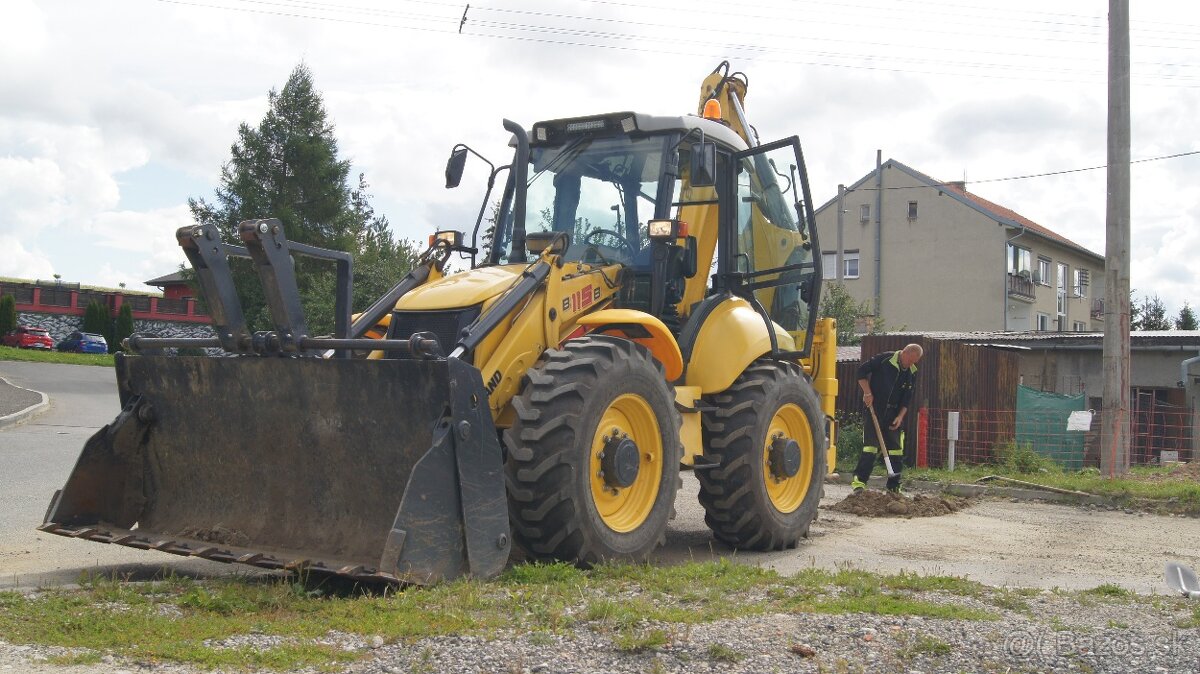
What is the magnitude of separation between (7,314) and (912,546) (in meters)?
54.7

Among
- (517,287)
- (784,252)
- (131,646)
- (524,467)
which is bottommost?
(131,646)

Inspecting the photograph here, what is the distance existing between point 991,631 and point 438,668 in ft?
8.55

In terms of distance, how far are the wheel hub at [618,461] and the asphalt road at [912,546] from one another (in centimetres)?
121

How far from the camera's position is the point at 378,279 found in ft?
84.0

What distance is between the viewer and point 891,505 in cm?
1117

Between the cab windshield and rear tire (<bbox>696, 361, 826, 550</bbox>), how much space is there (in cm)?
128

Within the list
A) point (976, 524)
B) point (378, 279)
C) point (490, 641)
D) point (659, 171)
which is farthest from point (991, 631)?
point (378, 279)

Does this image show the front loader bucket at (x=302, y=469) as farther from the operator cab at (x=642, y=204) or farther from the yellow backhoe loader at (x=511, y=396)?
the operator cab at (x=642, y=204)

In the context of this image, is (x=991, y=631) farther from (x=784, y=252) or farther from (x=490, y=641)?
(x=784, y=252)

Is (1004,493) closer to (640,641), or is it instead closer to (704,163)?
(704,163)

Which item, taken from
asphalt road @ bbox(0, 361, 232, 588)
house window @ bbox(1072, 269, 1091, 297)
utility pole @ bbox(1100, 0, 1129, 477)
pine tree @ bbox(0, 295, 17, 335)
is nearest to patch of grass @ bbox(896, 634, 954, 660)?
asphalt road @ bbox(0, 361, 232, 588)

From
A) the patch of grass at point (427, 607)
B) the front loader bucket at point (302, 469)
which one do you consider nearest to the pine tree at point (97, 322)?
the front loader bucket at point (302, 469)

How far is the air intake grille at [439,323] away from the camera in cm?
710

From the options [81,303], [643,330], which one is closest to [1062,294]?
[643,330]
